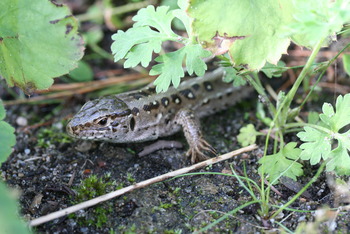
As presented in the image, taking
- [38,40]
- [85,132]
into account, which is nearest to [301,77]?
[85,132]

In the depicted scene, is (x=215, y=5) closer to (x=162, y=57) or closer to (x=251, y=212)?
(x=162, y=57)

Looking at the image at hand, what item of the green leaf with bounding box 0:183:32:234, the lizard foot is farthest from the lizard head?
the green leaf with bounding box 0:183:32:234

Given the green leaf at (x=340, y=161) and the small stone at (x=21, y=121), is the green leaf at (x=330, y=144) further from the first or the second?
the small stone at (x=21, y=121)

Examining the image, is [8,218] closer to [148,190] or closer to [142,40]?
[148,190]

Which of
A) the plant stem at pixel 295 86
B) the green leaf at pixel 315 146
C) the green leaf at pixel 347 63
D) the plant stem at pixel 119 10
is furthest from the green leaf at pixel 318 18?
the plant stem at pixel 119 10

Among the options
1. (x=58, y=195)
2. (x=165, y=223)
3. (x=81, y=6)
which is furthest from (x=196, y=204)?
(x=81, y=6)
